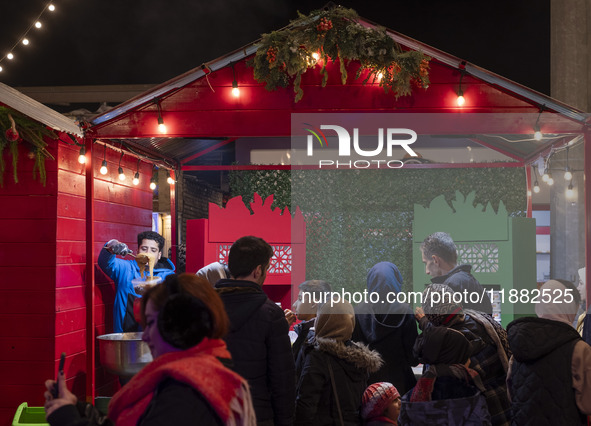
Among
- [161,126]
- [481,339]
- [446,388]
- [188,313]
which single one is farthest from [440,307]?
[161,126]

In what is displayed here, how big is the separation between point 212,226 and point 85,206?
44.0 inches

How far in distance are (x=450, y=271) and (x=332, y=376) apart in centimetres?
144

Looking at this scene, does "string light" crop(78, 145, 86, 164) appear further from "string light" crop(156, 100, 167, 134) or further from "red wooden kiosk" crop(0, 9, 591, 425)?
"string light" crop(156, 100, 167, 134)

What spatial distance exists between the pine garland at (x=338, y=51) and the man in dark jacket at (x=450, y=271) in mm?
1253

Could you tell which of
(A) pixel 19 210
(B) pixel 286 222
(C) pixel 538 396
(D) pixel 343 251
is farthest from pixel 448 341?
(A) pixel 19 210

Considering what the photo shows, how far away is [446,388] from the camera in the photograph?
3264 mm

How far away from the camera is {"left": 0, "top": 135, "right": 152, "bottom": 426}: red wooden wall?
16.6 ft

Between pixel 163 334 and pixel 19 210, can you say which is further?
pixel 19 210

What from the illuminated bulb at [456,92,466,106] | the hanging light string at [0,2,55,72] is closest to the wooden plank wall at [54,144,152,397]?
the hanging light string at [0,2,55,72]

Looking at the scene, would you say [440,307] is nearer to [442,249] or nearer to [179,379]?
[442,249]

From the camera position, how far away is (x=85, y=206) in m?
5.34

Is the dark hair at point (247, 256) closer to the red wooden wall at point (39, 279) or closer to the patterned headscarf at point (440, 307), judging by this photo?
the patterned headscarf at point (440, 307)

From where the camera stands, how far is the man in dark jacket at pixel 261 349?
2.88 metres

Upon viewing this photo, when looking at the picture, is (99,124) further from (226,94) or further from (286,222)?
(286,222)
